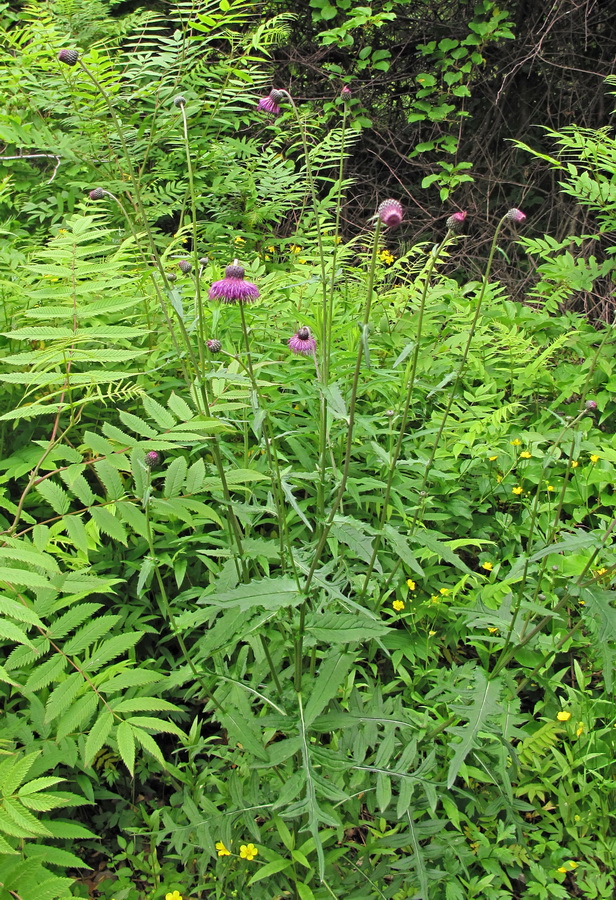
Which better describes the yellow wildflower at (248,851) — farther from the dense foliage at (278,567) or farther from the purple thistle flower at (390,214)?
the purple thistle flower at (390,214)

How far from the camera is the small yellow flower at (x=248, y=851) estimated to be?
1.58 meters

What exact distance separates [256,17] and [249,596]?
5.97 meters

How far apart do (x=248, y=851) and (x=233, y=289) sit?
4.22ft

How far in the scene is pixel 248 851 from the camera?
1587 mm

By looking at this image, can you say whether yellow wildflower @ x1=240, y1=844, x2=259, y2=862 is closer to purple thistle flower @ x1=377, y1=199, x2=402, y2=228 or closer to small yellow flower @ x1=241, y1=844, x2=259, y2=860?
small yellow flower @ x1=241, y1=844, x2=259, y2=860

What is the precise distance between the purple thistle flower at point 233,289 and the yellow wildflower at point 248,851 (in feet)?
4.12

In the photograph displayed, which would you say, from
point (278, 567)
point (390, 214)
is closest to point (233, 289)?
point (390, 214)

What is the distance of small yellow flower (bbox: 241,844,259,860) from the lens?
5.18ft

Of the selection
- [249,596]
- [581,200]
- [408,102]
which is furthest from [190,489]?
[408,102]

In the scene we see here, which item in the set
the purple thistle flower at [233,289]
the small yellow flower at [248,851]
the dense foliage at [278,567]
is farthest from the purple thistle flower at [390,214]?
the small yellow flower at [248,851]

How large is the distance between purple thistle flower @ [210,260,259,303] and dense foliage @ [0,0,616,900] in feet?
0.03

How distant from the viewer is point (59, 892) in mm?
1225

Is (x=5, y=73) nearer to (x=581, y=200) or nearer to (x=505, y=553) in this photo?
(x=581, y=200)

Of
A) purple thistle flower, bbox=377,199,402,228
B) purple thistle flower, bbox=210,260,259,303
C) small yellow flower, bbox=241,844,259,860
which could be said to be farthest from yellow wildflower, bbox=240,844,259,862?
purple thistle flower, bbox=377,199,402,228
